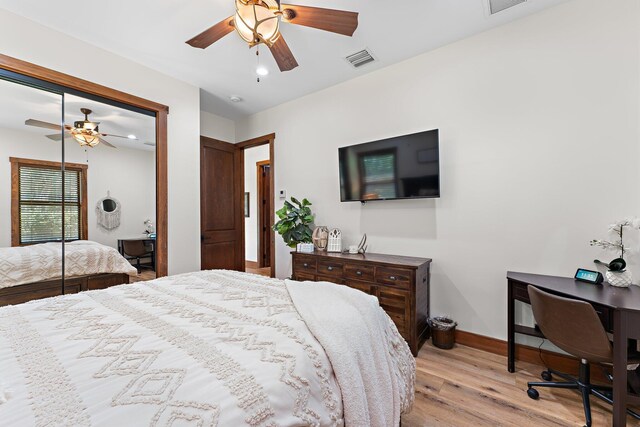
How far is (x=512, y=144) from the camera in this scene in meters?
2.48

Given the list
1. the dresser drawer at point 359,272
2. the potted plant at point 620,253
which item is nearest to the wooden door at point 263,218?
the dresser drawer at point 359,272

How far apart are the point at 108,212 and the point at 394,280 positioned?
9.57 ft

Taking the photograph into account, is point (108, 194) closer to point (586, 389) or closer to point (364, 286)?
point (364, 286)

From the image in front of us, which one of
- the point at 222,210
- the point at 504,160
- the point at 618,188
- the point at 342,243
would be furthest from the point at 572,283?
the point at 222,210

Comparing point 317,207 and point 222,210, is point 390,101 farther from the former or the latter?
point 222,210

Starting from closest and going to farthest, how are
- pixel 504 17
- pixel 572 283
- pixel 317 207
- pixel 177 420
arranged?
1. pixel 177 420
2. pixel 572 283
3. pixel 504 17
4. pixel 317 207

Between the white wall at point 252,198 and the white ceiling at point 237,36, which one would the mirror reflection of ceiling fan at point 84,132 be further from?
the white wall at point 252,198

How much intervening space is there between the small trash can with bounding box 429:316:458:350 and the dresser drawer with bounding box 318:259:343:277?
1.05 metres

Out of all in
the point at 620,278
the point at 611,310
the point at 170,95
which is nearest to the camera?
the point at 611,310

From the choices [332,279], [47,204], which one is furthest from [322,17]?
[47,204]

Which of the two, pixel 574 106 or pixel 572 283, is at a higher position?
pixel 574 106

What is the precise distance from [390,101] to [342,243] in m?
1.77

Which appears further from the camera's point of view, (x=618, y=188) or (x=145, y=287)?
(x=618, y=188)

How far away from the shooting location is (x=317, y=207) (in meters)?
3.82
